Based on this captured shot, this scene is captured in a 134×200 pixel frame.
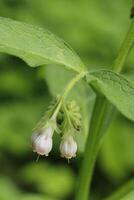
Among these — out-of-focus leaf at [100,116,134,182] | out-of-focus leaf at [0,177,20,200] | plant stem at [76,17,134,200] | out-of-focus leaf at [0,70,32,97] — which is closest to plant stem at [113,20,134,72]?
plant stem at [76,17,134,200]

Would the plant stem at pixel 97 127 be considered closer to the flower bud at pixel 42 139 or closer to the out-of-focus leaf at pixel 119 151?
the flower bud at pixel 42 139

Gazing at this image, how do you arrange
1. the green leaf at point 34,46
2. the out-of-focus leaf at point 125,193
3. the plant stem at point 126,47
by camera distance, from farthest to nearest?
the out-of-focus leaf at point 125,193 < the plant stem at point 126,47 < the green leaf at point 34,46

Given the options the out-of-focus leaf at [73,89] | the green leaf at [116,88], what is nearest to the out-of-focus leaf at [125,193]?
the out-of-focus leaf at [73,89]

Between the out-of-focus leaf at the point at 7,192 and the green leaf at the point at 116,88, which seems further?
the out-of-focus leaf at the point at 7,192

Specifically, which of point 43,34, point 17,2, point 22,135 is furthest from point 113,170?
point 43,34

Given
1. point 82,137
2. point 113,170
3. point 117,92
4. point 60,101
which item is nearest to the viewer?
point 117,92

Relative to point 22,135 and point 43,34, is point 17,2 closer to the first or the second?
point 22,135

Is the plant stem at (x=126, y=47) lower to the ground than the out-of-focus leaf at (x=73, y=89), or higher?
higher
